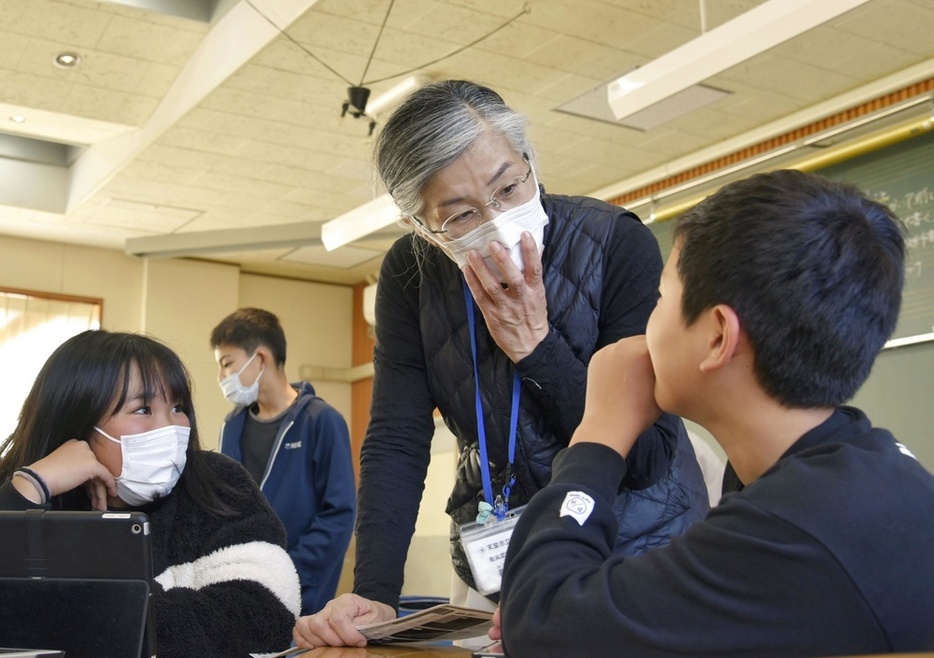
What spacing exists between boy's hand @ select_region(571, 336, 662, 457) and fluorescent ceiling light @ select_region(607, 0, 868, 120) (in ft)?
8.59

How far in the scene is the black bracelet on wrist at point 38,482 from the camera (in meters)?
1.71

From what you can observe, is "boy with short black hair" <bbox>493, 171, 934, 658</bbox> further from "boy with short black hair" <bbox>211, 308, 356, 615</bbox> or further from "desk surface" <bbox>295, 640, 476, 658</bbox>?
"boy with short black hair" <bbox>211, 308, 356, 615</bbox>

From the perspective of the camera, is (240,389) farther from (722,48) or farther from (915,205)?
(915,205)

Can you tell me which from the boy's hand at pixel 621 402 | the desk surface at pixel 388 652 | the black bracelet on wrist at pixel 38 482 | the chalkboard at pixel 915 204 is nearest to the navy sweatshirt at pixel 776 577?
the boy's hand at pixel 621 402

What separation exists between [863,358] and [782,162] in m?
5.50

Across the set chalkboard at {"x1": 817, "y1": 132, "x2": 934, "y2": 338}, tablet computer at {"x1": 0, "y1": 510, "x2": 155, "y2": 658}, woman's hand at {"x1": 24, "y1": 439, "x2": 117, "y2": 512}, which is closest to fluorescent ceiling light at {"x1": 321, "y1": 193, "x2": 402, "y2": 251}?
chalkboard at {"x1": 817, "y1": 132, "x2": 934, "y2": 338}

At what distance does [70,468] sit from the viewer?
1753 millimetres

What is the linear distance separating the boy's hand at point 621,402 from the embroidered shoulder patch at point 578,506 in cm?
9

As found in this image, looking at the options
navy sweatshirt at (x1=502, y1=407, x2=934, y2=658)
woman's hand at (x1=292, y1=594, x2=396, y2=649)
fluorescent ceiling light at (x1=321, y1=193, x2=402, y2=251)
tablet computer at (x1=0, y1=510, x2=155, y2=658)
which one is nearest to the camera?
navy sweatshirt at (x1=502, y1=407, x2=934, y2=658)

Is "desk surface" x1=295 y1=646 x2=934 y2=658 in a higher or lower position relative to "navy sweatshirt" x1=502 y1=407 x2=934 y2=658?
lower

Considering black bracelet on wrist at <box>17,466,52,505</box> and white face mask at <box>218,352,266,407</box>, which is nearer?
black bracelet on wrist at <box>17,466,52,505</box>

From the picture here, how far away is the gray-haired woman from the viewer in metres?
1.50

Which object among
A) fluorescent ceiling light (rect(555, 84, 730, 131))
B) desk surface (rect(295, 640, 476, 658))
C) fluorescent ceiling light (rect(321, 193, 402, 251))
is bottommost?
desk surface (rect(295, 640, 476, 658))

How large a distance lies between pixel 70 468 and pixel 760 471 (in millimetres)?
1217
